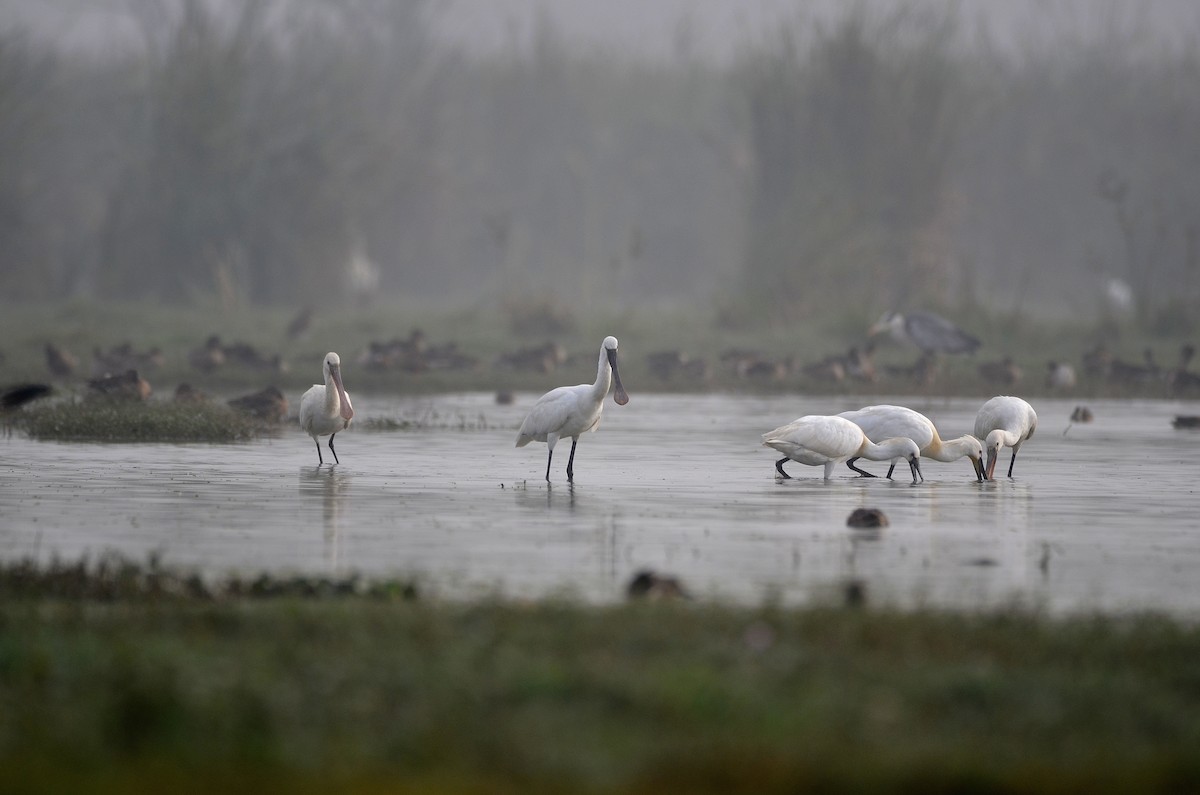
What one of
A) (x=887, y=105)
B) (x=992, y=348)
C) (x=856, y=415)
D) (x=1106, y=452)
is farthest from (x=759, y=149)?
(x=856, y=415)

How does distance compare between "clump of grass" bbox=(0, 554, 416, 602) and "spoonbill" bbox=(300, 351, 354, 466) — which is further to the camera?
"spoonbill" bbox=(300, 351, 354, 466)

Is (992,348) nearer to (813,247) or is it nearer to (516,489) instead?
(813,247)

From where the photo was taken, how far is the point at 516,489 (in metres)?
16.6

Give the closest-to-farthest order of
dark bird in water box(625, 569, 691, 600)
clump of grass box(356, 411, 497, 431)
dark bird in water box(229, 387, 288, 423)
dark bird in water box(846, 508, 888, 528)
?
dark bird in water box(625, 569, 691, 600), dark bird in water box(846, 508, 888, 528), dark bird in water box(229, 387, 288, 423), clump of grass box(356, 411, 497, 431)

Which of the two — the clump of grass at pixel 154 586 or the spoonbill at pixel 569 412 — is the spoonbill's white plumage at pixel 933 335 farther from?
the clump of grass at pixel 154 586

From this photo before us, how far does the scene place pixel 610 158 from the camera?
66.7 meters

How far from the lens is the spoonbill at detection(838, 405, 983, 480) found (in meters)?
17.7

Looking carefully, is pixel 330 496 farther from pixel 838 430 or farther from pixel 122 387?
pixel 122 387

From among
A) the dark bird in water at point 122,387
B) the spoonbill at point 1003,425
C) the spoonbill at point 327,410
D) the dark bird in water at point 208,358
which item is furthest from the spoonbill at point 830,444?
the dark bird in water at point 208,358

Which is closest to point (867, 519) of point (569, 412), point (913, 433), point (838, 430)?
point (838, 430)

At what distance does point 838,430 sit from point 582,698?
9566mm

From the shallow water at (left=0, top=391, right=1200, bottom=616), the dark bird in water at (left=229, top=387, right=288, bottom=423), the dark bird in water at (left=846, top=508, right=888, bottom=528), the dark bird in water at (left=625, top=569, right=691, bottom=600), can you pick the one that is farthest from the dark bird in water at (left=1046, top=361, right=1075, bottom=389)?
the dark bird in water at (left=625, top=569, right=691, bottom=600)

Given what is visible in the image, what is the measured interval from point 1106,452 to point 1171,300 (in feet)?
67.2

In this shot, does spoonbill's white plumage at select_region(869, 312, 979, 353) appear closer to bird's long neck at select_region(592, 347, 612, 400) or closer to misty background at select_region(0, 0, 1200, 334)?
misty background at select_region(0, 0, 1200, 334)
